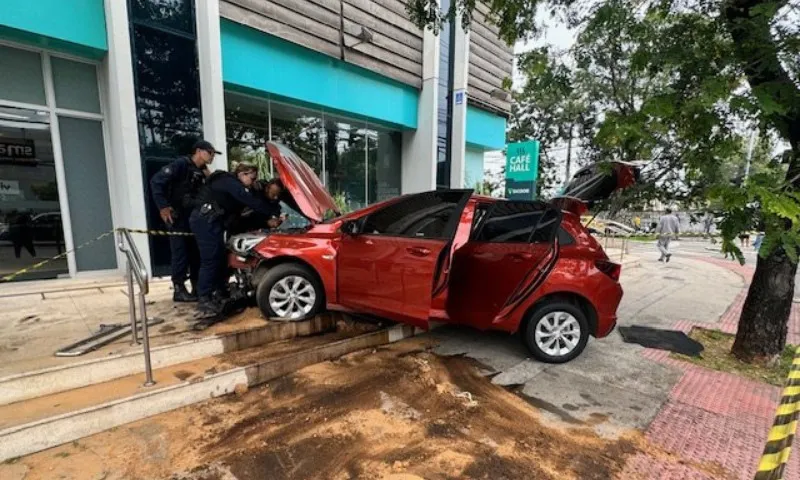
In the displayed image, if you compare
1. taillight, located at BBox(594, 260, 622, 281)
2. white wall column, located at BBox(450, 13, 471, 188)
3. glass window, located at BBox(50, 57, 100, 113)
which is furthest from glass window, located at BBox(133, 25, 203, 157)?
white wall column, located at BBox(450, 13, 471, 188)

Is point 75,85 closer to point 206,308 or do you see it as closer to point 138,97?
point 138,97

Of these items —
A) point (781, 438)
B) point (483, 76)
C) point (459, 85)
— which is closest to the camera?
point (781, 438)

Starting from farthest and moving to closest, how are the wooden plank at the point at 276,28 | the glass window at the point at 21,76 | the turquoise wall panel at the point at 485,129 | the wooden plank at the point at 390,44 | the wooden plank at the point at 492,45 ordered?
the turquoise wall panel at the point at 485,129, the wooden plank at the point at 492,45, the wooden plank at the point at 390,44, the wooden plank at the point at 276,28, the glass window at the point at 21,76

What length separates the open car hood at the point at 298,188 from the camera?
14.3ft

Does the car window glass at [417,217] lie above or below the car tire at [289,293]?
above

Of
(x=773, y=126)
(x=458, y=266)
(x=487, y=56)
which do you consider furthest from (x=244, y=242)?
(x=487, y=56)

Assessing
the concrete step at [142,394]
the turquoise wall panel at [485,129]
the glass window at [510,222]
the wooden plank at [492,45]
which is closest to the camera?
the concrete step at [142,394]

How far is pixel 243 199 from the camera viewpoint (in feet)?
14.0

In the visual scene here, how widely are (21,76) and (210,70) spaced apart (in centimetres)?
253

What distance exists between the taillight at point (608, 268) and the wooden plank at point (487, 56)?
35.1 ft

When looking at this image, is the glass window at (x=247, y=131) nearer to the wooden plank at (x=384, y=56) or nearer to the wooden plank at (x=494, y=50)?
the wooden plank at (x=384, y=56)

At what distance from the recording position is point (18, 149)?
5.70 meters

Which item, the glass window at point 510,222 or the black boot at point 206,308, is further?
the black boot at point 206,308

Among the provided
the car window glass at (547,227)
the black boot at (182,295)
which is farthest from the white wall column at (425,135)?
the black boot at (182,295)
